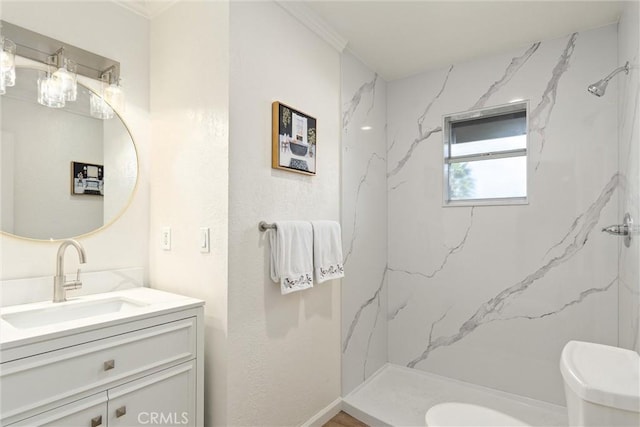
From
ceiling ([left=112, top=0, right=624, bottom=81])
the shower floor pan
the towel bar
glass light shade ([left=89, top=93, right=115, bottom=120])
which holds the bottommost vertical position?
the shower floor pan

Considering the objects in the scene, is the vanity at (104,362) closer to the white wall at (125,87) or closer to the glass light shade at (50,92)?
the white wall at (125,87)

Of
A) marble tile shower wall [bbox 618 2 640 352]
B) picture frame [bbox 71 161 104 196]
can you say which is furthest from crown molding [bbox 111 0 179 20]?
marble tile shower wall [bbox 618 2 640 352]

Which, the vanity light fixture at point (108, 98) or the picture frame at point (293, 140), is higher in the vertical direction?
the vanity light fixture at point (108, 98)

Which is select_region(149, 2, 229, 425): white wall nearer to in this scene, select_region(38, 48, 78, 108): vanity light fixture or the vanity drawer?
the vanity drawer

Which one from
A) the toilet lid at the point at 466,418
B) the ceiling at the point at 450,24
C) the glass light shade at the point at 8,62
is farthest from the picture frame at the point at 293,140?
the toilet lid at the point at 466,418

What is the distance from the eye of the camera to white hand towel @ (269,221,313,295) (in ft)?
5.59

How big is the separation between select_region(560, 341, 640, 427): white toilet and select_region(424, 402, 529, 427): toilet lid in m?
0.37

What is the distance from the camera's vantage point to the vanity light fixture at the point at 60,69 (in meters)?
1.47

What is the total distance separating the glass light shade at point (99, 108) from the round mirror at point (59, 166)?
15 millimetres

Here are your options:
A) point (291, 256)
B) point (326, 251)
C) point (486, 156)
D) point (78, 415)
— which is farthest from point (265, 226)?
point (486, 156)

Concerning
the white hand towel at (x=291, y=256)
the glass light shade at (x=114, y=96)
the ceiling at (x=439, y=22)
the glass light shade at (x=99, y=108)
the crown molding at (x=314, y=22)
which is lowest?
the white hand towel at (x=291, y=256)

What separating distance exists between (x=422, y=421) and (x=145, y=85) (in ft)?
8.39

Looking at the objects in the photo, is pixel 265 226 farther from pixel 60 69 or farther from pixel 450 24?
pixel 450 24

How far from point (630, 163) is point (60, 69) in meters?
2.73
